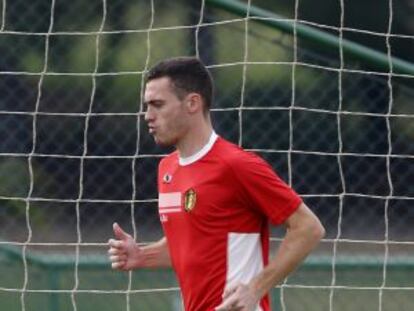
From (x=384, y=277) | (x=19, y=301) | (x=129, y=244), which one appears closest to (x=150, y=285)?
(x=19, y=301)

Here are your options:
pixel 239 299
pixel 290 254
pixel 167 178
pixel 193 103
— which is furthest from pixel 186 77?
pixel 239 299

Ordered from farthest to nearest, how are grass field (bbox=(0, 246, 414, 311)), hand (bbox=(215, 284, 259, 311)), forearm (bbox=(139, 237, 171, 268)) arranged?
grass field (bbox=(0, 246, 414, 311)) < forearm (bbox=(139, 237, 171, 268)) < hand (bbox=(215, 284, 259, 311))

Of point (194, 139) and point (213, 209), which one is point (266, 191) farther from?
point (194, 139)

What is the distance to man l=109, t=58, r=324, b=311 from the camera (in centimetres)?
472

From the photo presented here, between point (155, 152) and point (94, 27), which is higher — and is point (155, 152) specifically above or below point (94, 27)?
below

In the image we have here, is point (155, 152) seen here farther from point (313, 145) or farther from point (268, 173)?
point (268, 173)

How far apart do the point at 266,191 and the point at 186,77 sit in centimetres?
51

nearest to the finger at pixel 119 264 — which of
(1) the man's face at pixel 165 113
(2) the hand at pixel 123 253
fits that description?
(2) the hand at pixel 123 253

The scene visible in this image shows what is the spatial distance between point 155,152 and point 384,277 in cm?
130

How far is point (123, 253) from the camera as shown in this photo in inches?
202

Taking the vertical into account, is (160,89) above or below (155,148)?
above

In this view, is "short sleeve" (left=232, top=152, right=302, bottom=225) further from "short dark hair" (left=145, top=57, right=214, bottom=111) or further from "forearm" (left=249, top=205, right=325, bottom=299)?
"short dark hair" (left=145, top=57, right=214, bottom=111)

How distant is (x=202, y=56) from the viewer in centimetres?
730

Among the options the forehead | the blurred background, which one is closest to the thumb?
the forehead
